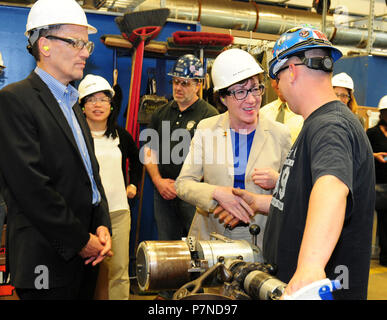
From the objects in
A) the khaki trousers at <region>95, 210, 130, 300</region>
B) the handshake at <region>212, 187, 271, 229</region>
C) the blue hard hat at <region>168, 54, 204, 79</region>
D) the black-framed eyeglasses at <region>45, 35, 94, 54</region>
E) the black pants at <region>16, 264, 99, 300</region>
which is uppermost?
the black-framed eyeglasses at <region>45, 35, 94, 54</region>

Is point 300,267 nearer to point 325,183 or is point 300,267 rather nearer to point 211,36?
point 325,183

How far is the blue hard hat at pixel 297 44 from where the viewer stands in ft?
4.45

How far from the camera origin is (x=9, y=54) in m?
4.18

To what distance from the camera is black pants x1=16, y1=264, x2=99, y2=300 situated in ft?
5.80

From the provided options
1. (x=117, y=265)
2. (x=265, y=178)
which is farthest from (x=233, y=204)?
(x=117, y=265)

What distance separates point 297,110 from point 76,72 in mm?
1034

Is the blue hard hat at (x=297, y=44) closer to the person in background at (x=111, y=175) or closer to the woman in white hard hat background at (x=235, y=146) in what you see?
the woman in white hard hat background at (x=235, y=146)

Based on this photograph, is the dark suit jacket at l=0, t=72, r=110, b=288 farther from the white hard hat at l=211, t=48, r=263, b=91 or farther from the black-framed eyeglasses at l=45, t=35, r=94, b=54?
the white hard hat at l=211, t=48, r=263, b=91

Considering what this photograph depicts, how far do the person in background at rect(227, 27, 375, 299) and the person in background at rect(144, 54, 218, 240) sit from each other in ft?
7.39

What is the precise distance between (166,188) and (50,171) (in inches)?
75.7

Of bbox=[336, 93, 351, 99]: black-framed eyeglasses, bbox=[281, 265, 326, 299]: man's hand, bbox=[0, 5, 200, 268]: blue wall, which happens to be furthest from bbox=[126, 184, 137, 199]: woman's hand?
bbox=[281, 265, 326, 299]: man's hand

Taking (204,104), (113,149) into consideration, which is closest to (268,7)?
(204,104)

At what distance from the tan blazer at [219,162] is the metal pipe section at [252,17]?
14.2ft

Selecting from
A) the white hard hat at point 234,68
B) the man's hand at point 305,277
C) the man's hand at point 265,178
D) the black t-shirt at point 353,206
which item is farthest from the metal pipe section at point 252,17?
the man's hand at point 305,277
